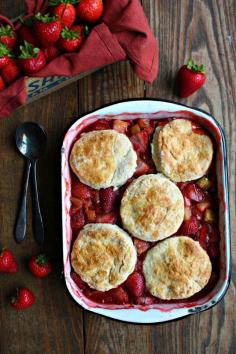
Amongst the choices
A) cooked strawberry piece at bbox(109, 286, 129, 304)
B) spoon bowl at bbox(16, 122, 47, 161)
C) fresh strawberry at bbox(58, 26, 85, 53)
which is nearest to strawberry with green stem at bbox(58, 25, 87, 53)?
fresh strawberry at bbox(58, 26, 85, 53)

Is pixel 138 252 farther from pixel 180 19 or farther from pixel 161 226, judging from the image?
pixel 180 19

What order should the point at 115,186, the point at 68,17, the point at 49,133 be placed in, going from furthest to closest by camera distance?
the point at 49,133
the point at 115,186
the point at 68,17

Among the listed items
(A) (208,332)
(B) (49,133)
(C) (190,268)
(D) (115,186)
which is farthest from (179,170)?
(A) (208,332)

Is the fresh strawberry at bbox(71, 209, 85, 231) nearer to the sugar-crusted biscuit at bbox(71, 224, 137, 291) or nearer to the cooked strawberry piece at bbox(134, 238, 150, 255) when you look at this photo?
the sugar-crusted biscuit at bbox(71, 224, 137, 291)

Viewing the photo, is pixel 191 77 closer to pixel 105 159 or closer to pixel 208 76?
pixel 208 76

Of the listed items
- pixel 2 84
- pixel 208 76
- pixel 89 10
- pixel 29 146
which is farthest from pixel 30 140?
pixel 208 76
